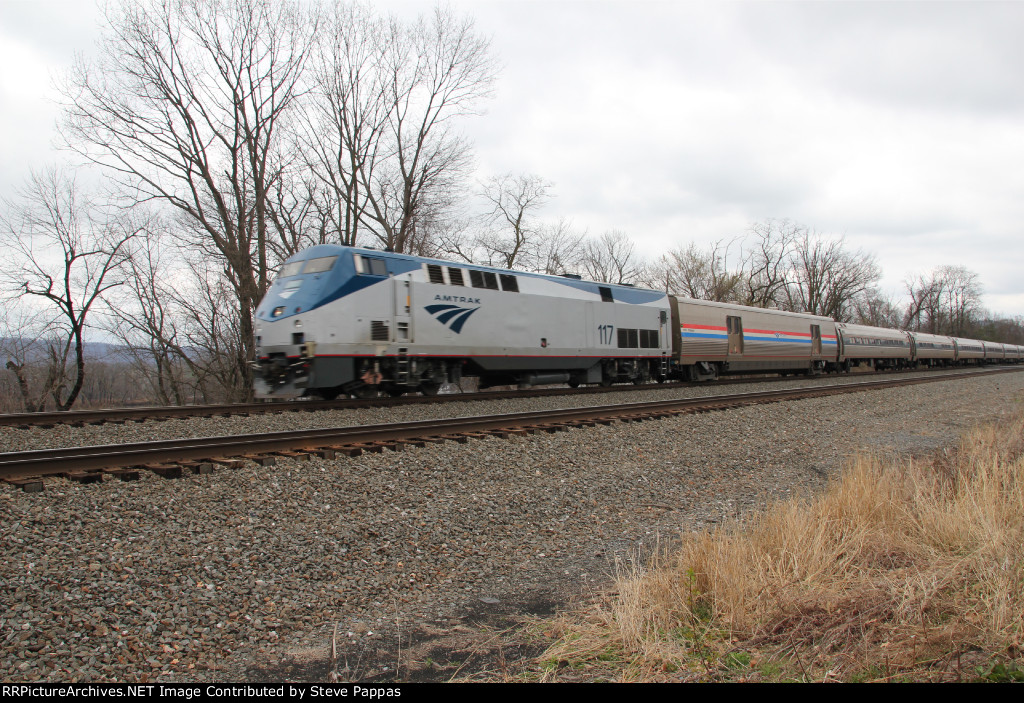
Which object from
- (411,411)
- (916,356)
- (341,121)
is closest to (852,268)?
(916,356)

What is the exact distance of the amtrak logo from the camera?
13824mm

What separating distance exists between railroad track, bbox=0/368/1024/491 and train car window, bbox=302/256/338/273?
4766mm

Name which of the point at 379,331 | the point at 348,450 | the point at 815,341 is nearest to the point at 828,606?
the point at 348,450

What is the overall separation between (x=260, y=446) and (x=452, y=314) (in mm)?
7485

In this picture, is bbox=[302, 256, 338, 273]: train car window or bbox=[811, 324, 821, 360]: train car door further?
bbox=[811, 324, 821, 360]: train car door

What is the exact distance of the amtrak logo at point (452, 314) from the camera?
Answer: 13824 millimetres

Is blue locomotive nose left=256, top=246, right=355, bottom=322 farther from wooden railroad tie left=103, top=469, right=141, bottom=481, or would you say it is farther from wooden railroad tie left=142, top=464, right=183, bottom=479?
wooden railroad tie left=103, top=469, right=141, bottom=481

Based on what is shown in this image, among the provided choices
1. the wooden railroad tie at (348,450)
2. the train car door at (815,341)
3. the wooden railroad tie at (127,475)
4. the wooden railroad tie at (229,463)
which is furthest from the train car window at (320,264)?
the train car door at (815,341)

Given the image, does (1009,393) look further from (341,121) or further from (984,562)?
(341,121)

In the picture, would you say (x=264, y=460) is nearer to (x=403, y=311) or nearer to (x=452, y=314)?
(x=403, y=311)

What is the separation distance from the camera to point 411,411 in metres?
12.1

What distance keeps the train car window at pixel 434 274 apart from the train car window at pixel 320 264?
2.24 metres

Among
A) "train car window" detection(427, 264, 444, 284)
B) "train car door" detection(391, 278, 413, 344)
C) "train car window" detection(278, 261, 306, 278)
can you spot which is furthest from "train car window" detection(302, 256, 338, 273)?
"train car window" detection(427, 264, 444, 284)

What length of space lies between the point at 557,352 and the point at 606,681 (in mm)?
13985
